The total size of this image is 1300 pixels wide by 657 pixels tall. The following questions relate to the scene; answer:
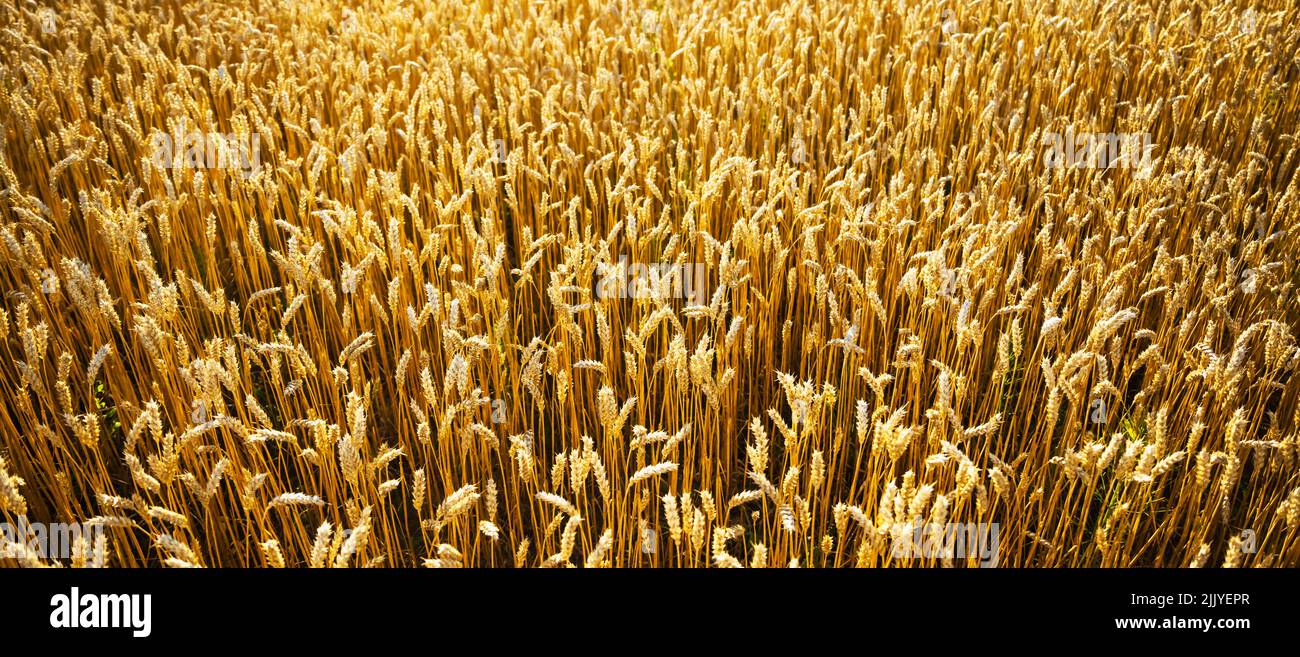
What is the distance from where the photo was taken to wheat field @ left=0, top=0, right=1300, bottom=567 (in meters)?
1.40

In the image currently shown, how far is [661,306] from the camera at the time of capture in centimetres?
149

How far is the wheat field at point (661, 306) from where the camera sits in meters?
1.40

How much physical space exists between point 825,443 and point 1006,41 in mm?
2437

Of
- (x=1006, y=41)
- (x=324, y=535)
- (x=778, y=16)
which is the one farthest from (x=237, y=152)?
(x=1006, y=41)

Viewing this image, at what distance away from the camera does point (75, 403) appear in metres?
1.99

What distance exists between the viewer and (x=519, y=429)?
6.40 feet

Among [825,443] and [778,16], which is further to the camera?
[778,16]

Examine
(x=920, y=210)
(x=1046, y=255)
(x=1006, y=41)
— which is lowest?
(x=1046, y=255)
